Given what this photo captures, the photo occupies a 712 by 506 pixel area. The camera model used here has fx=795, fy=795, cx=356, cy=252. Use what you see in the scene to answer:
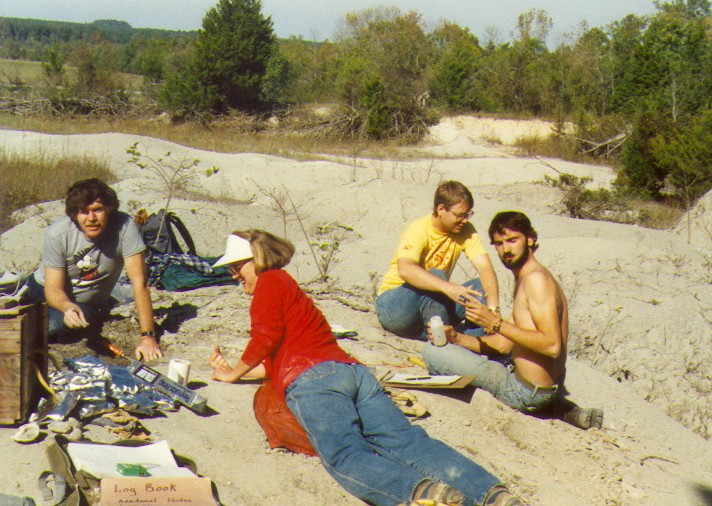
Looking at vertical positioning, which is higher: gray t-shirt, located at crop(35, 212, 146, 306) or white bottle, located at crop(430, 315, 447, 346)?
gray t-shirt, located at crop(35, 212, 146, 306)

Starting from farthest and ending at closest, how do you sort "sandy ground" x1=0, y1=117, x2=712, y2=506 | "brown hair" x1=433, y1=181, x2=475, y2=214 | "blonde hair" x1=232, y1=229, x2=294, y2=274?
"brown hair" x1=433, y1=181, x2=475, y2=214 < "blonde hair" x1=232, y1=229, x2=294, y2=274 < "sandy ground" x1=0, y1=117, x2=712, y2=506

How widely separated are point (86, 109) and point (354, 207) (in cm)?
1938

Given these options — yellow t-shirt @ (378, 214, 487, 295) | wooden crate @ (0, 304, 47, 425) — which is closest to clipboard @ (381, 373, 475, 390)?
yellow t-shirt @ (378, 214, 487, 295)

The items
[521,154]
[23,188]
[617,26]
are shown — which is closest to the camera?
[23,188]

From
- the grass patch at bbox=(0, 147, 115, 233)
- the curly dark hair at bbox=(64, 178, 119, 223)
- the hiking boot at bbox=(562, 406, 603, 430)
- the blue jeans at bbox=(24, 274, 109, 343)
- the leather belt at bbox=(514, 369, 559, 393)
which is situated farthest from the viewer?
the grass patch at bbox=(0, 147, 115, 233)

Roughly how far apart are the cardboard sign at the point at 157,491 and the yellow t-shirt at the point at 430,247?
2561mm

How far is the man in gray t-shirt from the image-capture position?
4668 millimetres

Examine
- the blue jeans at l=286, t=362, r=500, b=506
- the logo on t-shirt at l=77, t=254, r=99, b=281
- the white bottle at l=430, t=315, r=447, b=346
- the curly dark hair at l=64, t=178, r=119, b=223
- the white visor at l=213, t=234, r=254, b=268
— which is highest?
the curly dark hair at l=64, t=178, r=119, b=223

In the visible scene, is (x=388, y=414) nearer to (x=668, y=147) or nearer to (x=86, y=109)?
(x=668, y=147)

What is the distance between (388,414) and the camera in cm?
361

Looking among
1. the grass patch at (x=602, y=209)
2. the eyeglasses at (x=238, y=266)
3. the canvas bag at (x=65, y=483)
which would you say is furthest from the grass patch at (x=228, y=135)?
the canvas bag at (x=65, y=483)

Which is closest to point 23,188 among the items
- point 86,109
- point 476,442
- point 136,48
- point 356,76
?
point 476,442

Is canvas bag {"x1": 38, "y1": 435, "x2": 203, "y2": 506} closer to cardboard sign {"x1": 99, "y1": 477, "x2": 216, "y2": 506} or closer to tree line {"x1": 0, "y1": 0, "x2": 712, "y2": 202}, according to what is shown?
cardboard sign {"x1": 99, "y1": 477, "x2": 216, "y2": 506}

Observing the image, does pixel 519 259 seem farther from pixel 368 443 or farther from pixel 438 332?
pixel 368 443
